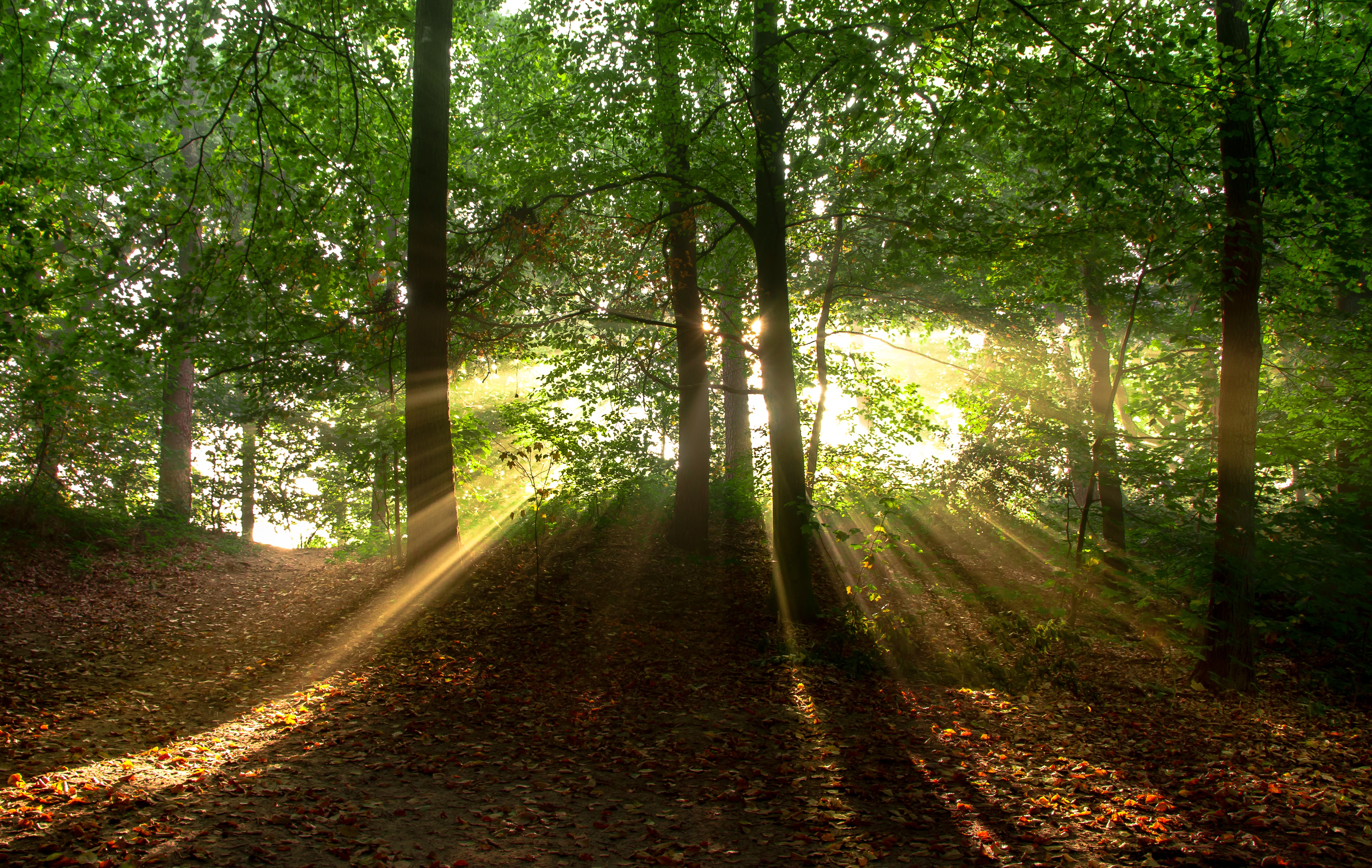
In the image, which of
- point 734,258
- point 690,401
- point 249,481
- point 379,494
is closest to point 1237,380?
point 734,258

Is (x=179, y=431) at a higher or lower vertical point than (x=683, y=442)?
higher

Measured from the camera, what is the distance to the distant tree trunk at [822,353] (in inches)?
556

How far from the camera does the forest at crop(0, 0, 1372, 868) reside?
4.70m

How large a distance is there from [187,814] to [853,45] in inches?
312

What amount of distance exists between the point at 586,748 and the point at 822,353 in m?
10.4

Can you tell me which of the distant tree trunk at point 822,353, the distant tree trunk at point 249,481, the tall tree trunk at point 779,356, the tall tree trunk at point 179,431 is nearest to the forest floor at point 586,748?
the tall tree trunk at point 779,356

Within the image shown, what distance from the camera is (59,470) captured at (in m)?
11.7

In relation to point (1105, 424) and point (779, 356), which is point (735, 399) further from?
point (779, 356)

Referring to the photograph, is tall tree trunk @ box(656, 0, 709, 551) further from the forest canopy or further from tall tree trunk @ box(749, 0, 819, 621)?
tall tree trunk @ box(749, 0, 819, 621)

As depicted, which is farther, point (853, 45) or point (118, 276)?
point (118, 276)

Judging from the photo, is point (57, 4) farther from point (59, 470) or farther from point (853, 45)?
point (853, 45)

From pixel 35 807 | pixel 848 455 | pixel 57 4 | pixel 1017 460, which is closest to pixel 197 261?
pixel 57 4

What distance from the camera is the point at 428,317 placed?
8.84 m

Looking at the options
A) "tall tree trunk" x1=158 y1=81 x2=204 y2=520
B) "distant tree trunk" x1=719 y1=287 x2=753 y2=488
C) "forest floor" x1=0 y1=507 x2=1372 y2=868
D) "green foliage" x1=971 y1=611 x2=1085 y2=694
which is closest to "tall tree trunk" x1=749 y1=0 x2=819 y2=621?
"forest floor" x1=0 y1=507 x2=1372 y2=868
